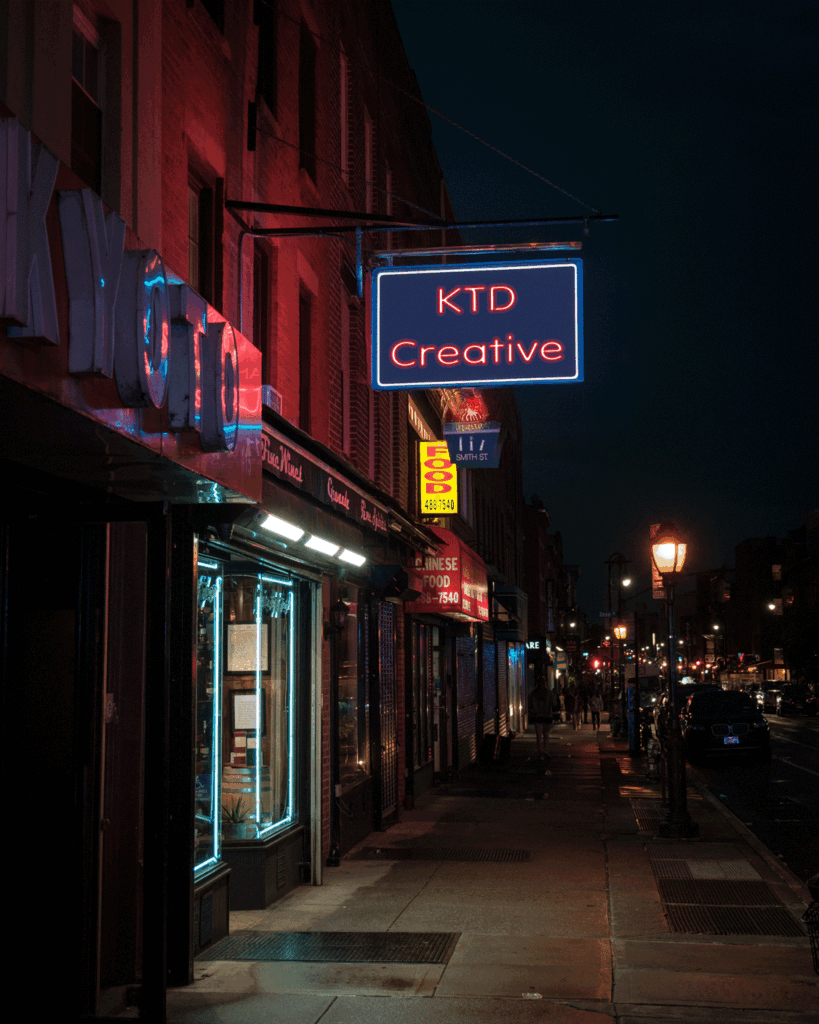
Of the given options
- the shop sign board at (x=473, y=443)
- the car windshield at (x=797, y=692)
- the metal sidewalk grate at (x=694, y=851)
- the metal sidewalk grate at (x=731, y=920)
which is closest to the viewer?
the metal sidewalk grate at (x=731, y=920)

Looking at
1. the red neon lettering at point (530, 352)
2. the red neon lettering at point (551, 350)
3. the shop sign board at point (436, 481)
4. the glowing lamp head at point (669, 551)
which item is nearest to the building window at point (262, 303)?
the red neon lettering at point (530, 352)

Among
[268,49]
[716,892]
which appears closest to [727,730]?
[716,892]

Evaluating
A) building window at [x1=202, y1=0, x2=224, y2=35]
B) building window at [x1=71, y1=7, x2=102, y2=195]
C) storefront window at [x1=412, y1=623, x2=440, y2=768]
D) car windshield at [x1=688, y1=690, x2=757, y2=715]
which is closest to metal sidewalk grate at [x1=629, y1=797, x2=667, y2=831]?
storefront window at [x1=412, y1=623, x2=440, y2=768]

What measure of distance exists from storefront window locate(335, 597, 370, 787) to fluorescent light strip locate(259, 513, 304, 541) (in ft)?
10.1

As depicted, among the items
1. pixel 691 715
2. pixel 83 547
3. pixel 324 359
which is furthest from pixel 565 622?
pixel 83 547

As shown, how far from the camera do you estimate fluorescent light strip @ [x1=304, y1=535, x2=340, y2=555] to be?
9.95 metres

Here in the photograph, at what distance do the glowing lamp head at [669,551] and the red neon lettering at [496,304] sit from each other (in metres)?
6.63

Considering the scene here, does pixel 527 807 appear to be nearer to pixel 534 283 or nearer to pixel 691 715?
pixel 534 283

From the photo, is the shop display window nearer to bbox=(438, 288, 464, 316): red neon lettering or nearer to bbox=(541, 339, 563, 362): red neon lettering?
bbox=(438, 288, 464, 316): red neon lettering

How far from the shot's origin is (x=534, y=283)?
34.8 feet

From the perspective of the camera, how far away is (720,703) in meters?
27.2

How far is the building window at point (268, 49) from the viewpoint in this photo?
1100 centimetres

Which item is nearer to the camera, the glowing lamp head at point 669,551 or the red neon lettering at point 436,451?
the glowing lamp head at point 669,551

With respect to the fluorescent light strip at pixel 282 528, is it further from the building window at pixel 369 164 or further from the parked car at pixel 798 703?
the parked car at pixel 798 703
